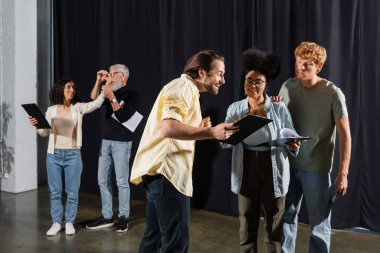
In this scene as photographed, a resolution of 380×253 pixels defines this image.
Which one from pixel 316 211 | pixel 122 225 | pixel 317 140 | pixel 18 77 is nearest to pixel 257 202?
pixel 316 211

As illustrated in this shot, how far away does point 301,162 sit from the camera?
8.32 ft

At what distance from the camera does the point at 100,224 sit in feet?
12.5

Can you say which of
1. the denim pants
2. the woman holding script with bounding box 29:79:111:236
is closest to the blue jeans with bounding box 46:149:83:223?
the woman holding script with bounding box 29:79:111:236

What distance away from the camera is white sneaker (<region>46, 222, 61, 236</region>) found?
3572mm

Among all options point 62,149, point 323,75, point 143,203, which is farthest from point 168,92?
point 143,203

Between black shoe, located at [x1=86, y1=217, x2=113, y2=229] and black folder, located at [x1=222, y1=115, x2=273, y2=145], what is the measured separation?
2129 mm

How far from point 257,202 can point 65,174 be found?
1813mm

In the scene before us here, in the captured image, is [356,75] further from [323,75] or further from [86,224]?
[86,224]

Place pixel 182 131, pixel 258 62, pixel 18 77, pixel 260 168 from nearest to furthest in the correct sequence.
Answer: pixel 182 131 → pixel 260 168 → pixel 258 62 → pixel 18 77

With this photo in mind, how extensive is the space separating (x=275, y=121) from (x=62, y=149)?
1.88 m

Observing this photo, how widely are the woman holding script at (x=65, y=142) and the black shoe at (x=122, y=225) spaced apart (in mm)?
382

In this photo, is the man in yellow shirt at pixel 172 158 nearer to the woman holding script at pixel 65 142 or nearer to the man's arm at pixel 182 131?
the man's arm at pixel 182 131

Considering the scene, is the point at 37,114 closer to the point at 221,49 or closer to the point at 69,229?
the point at 69,229

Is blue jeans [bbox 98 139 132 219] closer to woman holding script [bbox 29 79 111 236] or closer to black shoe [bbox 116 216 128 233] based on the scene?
black shoe [bbox 116 216 128 233]
